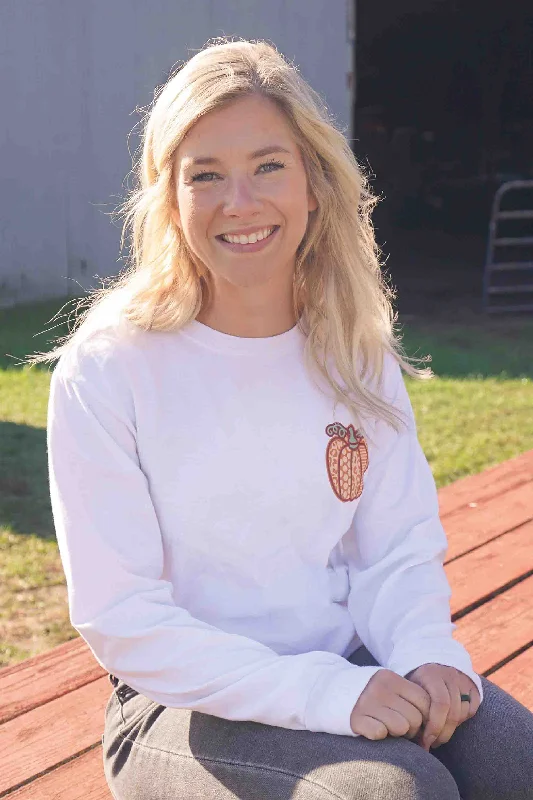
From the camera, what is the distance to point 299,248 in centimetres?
190

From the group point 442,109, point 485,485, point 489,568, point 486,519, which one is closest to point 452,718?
point 489,568

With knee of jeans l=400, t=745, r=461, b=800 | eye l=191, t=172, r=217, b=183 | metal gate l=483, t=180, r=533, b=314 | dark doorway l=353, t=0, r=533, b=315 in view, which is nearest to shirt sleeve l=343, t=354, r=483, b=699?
knee of jeans l=400, t=745, r=461, b=800

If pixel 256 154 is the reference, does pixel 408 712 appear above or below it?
below

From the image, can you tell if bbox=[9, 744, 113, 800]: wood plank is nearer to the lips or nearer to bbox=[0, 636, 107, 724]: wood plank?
bbox=[0, 636, 107, 724]: wood plank

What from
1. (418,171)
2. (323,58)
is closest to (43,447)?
(323,58)

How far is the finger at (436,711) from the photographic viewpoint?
152 cm

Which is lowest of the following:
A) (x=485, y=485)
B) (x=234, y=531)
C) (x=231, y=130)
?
(x=485, y=485)

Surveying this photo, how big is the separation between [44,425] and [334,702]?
3.76m

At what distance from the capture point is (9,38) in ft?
24.2

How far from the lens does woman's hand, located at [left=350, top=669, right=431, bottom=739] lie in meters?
1.44

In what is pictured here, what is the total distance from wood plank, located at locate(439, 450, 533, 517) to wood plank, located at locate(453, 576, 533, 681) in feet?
2.03

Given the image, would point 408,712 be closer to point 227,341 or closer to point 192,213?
point 227,341

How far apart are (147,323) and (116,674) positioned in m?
0.53

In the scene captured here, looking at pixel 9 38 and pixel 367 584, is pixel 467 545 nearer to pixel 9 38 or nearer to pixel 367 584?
pixel 367 584
